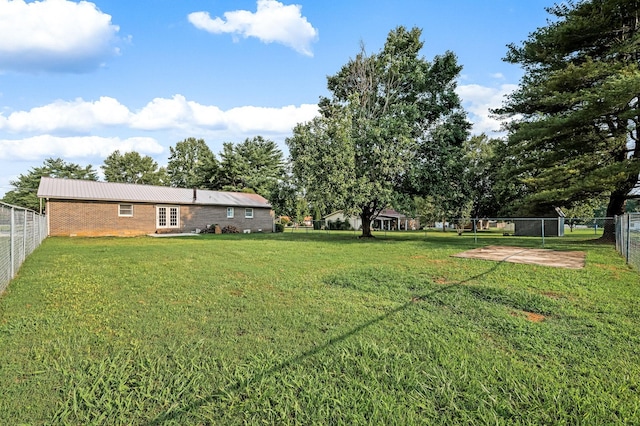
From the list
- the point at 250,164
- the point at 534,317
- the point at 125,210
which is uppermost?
the point at 250,164

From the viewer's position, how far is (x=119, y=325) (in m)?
3.78

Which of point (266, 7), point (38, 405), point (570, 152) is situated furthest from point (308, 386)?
point (570, 152)

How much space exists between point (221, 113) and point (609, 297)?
2566 centimetres

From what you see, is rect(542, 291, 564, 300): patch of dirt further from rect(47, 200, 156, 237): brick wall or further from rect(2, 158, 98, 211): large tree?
rect(2, 158, 98, 211): large tree

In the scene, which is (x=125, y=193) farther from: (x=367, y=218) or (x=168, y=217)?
(x=367, y=218)

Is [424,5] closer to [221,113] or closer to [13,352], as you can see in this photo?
[13,352]

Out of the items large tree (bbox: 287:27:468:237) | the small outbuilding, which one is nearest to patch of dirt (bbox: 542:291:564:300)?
large tree (bbox: 287:27:468:237)

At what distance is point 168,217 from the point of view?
2245cm

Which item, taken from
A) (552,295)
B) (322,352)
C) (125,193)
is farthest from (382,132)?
(125,193)

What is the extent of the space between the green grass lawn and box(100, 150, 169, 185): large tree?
48605mm

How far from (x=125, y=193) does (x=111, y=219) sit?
1.95 meters

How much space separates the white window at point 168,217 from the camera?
22.0 meters

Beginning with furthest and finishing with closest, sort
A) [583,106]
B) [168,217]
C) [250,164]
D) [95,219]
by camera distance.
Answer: [250,164] < [168,217] < [95,219] < [583,106]

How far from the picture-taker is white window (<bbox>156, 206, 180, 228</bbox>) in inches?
867
